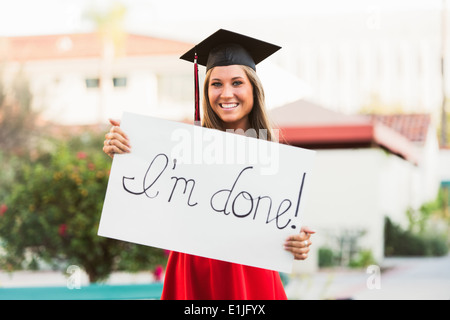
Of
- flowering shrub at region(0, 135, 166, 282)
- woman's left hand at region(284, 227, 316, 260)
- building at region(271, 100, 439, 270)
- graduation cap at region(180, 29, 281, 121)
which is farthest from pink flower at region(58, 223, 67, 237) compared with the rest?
building at region(271, 100, 439, 270)

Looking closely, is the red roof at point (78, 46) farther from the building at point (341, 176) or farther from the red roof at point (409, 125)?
the building at point (341, 176)

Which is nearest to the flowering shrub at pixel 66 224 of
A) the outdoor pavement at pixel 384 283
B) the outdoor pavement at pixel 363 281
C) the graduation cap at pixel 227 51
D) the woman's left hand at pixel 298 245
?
the outdoor pavement at pixel 363 281

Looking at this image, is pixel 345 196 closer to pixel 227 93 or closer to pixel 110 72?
pixel 227 93

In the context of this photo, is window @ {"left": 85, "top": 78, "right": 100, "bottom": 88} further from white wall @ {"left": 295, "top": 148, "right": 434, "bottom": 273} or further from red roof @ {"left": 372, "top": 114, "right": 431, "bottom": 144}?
white wall @ {"left": 295, "top": 148, "right": 434, "bottom": 273}

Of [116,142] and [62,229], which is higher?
[116,142]

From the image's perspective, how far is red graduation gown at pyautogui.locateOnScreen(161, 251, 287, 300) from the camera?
2521 mm

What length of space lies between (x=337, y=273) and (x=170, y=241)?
10.5m

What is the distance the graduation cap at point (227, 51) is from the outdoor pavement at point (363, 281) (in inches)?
237

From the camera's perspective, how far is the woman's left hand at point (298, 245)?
7.91ft

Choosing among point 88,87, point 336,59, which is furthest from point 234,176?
point 336,59

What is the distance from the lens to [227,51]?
9.48 ft

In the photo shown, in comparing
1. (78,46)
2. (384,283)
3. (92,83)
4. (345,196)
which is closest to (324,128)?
(345,196)

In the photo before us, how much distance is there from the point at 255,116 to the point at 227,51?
13.1 inches
